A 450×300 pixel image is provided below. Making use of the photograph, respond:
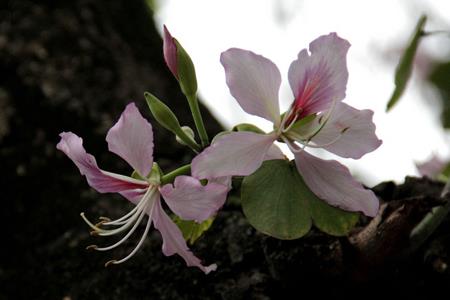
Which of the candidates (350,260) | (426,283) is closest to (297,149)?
(350,260)

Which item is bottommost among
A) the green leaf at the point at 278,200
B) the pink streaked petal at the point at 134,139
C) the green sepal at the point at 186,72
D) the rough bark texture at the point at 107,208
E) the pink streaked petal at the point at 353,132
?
the rough bark texture at the point at 107,208

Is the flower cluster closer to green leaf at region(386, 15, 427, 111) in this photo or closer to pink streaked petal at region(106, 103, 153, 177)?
pink streaked petal at region(106, 103, 153, 177)

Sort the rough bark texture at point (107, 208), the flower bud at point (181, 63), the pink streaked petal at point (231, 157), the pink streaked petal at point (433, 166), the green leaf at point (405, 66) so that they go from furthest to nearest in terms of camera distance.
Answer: the pink streaked petal at point (433, 166)
the green leaf at point (405, 66)
the rough bark texture at point (107, 208)
the flower bud at point (181, 63)
the pink streaked petal at point (231, 157)

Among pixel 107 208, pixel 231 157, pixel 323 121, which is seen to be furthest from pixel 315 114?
pixel 107 208

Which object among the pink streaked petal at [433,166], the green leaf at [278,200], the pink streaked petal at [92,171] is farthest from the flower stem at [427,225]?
the pink streaked petal at [433,166]

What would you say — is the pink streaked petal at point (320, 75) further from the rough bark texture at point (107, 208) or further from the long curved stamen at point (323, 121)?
the rough bark texture at point (107, 208)

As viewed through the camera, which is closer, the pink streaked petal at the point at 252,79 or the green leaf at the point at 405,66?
the pink streaked petal at the point at 252,79

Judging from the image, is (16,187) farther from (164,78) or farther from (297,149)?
(297,149)

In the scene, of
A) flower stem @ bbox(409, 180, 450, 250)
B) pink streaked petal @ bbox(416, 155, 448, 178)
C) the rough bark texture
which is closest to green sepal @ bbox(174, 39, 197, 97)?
the rough bark texture
